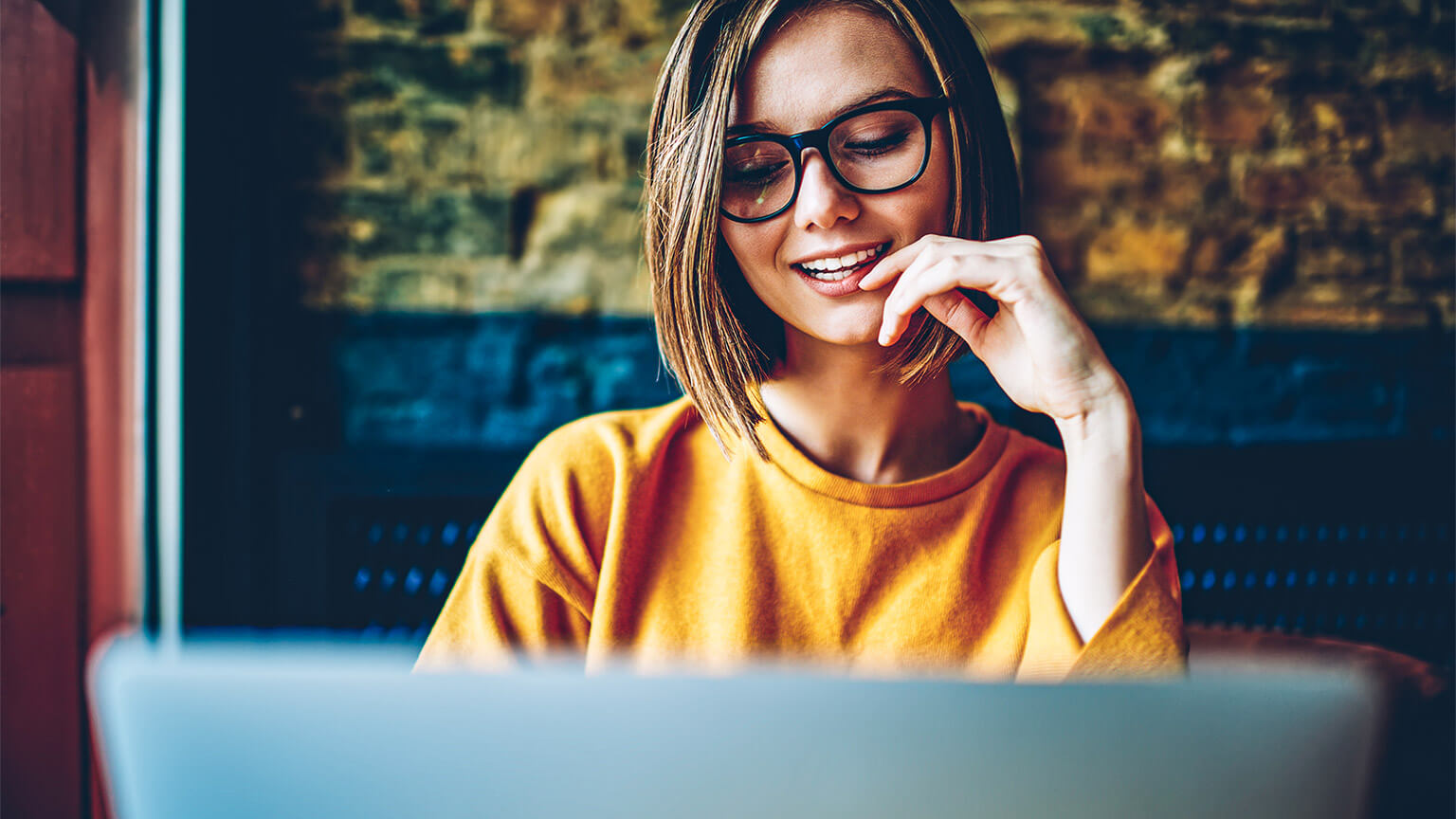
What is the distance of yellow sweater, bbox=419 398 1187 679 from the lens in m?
0.76

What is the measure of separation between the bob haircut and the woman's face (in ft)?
0.05

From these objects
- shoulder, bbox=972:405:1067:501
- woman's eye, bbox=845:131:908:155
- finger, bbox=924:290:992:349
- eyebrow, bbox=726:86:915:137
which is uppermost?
eyebrow, bbox=726:86:915:137

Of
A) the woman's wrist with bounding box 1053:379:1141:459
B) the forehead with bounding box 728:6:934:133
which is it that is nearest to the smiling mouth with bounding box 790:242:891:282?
the forehead with bounding box 728:6:934:133

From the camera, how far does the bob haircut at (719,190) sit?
2.48 feet

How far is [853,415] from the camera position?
2.82ft

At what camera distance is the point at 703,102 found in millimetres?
758

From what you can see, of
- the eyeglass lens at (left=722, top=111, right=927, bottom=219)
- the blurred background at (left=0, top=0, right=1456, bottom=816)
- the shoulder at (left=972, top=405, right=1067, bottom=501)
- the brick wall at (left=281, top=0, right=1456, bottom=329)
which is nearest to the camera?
the eyeglass lens at (left=722, top=111, right=927, bottom=219)

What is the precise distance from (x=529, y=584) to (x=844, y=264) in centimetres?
45

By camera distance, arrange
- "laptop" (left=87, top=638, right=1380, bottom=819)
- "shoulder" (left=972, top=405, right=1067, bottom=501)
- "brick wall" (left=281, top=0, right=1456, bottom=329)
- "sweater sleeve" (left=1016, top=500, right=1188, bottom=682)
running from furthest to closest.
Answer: "brick wall" (left=281, top=0, right=1456, bottom=329) < "shoulder" (left=972, top=405, right=1067, bottom=501) < "sweater sleeve" (left=1016, top=500, right=1188, bottom=682) < "laptop" (left=87, top=638, right=1380, bottom=819)

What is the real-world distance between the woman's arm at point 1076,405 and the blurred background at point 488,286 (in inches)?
19.4

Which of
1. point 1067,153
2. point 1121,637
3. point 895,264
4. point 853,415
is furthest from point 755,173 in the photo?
point 1067,153

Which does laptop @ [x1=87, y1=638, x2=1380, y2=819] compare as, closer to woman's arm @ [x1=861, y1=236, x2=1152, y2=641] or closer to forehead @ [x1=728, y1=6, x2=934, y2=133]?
woman's arm @ [x1=861, y1=236, x2=1152, y2=641]

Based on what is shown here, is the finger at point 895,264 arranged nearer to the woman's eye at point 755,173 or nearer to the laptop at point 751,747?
the woman's eye at point 755,173

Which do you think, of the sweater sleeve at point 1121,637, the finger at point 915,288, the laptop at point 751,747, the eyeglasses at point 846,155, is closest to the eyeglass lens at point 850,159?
the eyeglasses at point 846,155
